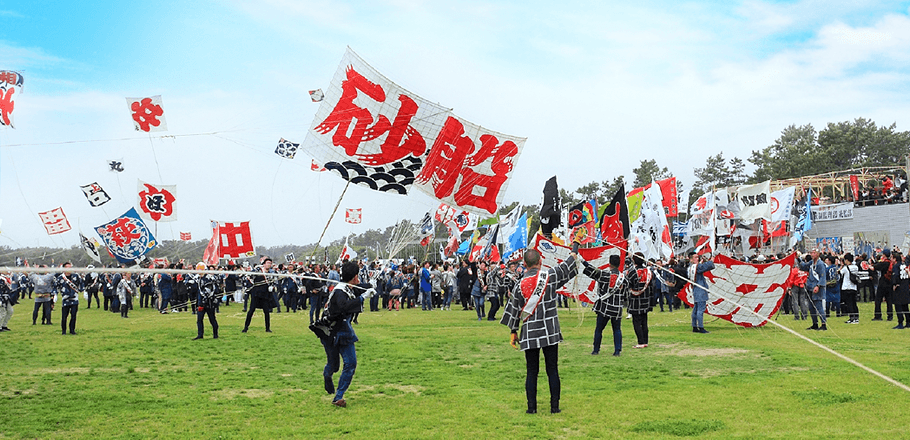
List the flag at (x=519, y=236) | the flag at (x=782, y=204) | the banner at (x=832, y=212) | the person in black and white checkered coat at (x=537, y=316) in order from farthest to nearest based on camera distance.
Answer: the banner at (x=832, y=212)
the flag at (x=782, y=204)
the flag at (x=519, y=236)
the person in black and white checkered coat at (x=537, y=316)

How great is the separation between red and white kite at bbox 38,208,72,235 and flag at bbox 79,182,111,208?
1.76m

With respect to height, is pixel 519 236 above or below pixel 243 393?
above

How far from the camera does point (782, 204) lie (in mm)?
33938

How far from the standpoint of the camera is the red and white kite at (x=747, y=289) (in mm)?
15828

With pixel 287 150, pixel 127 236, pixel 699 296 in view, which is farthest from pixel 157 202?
pixel 699 296

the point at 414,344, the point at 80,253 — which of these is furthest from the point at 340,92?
the point at 80,253

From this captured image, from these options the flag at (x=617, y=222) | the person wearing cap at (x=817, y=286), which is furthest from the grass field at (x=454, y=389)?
the flag at (x=617, y=222)

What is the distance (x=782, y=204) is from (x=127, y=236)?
31085 mm

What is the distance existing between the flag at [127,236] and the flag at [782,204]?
29893 mm

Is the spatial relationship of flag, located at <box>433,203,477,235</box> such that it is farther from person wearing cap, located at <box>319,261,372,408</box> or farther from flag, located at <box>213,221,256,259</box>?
person wearing cap, located at <box>319,261,372,408</box>

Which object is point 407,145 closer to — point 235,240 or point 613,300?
point 613,300

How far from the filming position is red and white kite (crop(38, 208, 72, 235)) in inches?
1105

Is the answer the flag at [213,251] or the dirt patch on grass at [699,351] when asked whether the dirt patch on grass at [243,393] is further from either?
the flag at [213,251]

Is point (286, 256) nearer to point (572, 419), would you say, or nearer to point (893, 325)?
point (893, 325)
